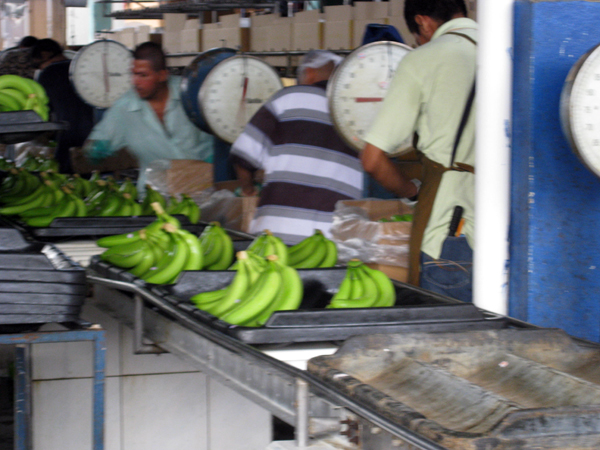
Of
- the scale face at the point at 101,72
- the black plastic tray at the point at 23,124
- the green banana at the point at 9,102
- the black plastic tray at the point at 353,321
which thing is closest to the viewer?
the black plastic tray at the point at 353,321

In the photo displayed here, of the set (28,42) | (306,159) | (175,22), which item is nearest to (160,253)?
(306,159)

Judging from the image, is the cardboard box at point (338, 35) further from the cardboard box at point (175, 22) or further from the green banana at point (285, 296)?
the green banana at point (285, 296)

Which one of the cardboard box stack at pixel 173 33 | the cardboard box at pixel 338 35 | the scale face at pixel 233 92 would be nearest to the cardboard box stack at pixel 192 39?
the cardboard box stack at pixel 173 33

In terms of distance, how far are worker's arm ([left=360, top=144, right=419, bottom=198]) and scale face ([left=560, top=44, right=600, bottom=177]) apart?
75 centimetres

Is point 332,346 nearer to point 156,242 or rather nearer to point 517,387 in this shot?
point 517,387

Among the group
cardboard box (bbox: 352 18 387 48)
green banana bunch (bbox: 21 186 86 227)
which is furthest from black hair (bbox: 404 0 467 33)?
cardboard box (bbox: 352 18 387 48)

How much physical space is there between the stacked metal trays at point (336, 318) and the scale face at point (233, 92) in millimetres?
1832

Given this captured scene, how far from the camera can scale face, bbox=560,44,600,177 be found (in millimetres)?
1440

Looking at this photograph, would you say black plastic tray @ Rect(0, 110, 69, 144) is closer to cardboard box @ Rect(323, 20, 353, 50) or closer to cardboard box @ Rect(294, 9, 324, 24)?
cardboard box @ Rect(323, 20, 353, 50)

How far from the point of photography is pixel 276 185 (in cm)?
306

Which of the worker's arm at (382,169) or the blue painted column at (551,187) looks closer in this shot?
the blue painted column at (551,187)

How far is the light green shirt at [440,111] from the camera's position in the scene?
207 centimetres

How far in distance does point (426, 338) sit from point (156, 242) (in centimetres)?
106

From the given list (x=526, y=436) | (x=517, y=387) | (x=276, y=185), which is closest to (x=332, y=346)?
(x=517, y=387)
